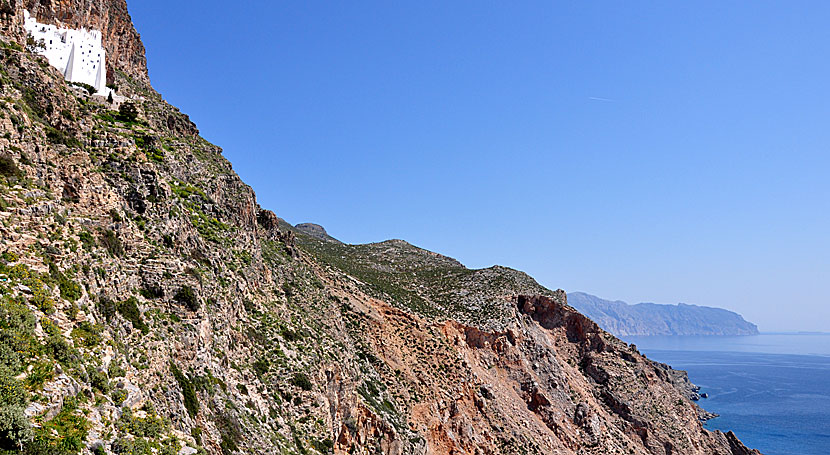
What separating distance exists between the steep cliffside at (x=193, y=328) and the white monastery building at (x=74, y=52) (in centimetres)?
218

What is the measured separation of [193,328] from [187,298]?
4.62ft

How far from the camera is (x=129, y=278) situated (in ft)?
59.5

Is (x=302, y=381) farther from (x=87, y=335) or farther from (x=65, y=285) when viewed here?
(x=65, y=285)

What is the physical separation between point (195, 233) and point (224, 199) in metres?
7.57

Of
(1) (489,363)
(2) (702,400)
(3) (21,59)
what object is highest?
(3) (21,59)

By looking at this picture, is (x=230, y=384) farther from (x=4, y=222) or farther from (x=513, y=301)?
(x=513, y=301)

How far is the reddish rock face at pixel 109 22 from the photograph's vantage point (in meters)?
30.1

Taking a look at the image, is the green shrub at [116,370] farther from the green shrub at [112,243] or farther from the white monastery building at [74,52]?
the white monastery building at [74,52]

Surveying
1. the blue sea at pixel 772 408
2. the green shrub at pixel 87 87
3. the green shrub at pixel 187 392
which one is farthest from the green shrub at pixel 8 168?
the blue sea at pixel 772 408

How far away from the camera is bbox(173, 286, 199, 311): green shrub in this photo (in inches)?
789

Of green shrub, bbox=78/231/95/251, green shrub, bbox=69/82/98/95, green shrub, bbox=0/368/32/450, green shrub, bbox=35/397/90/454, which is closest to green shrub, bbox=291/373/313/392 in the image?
green shrub, bbox=78/231/95/251

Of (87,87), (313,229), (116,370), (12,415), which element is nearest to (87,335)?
(116,370)

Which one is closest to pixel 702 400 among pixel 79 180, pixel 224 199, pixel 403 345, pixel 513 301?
pixel 513 301

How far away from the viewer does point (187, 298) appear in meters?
20.2
